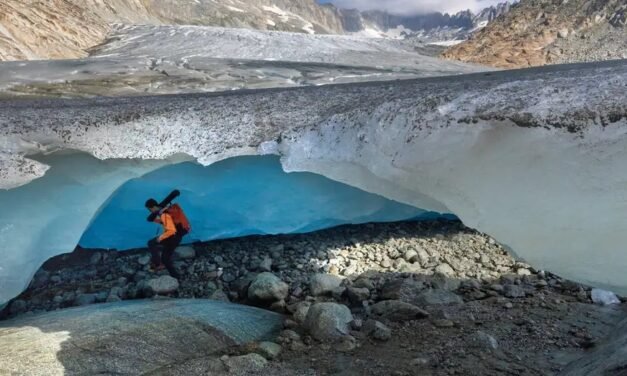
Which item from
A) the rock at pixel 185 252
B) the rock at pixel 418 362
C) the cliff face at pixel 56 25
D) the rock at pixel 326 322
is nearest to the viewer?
the rock at pixel 418 362

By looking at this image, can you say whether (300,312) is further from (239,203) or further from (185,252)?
(185,252)

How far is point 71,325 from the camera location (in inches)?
180

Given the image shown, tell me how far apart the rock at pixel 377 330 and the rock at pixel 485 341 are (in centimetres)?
80

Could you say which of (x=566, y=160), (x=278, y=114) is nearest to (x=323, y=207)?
(x=278, y=114)

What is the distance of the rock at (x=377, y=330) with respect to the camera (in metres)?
5.09

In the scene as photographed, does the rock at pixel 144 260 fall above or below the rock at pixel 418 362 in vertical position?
above

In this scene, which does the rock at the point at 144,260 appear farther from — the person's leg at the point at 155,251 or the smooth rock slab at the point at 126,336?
the smooth rock slab at the point at 126,336

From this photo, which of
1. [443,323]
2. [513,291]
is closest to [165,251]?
[443,323]

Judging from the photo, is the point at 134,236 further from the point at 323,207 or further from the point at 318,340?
the point at 318,340

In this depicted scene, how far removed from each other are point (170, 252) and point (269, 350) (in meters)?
2.36

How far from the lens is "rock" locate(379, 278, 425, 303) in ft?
A: 19.9

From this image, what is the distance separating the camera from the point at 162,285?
6375 millimetres

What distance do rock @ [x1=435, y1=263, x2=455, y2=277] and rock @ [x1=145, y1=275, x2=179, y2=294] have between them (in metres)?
3.23

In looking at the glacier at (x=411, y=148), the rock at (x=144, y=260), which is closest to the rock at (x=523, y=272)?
the glacier at (x=411, y=148)
